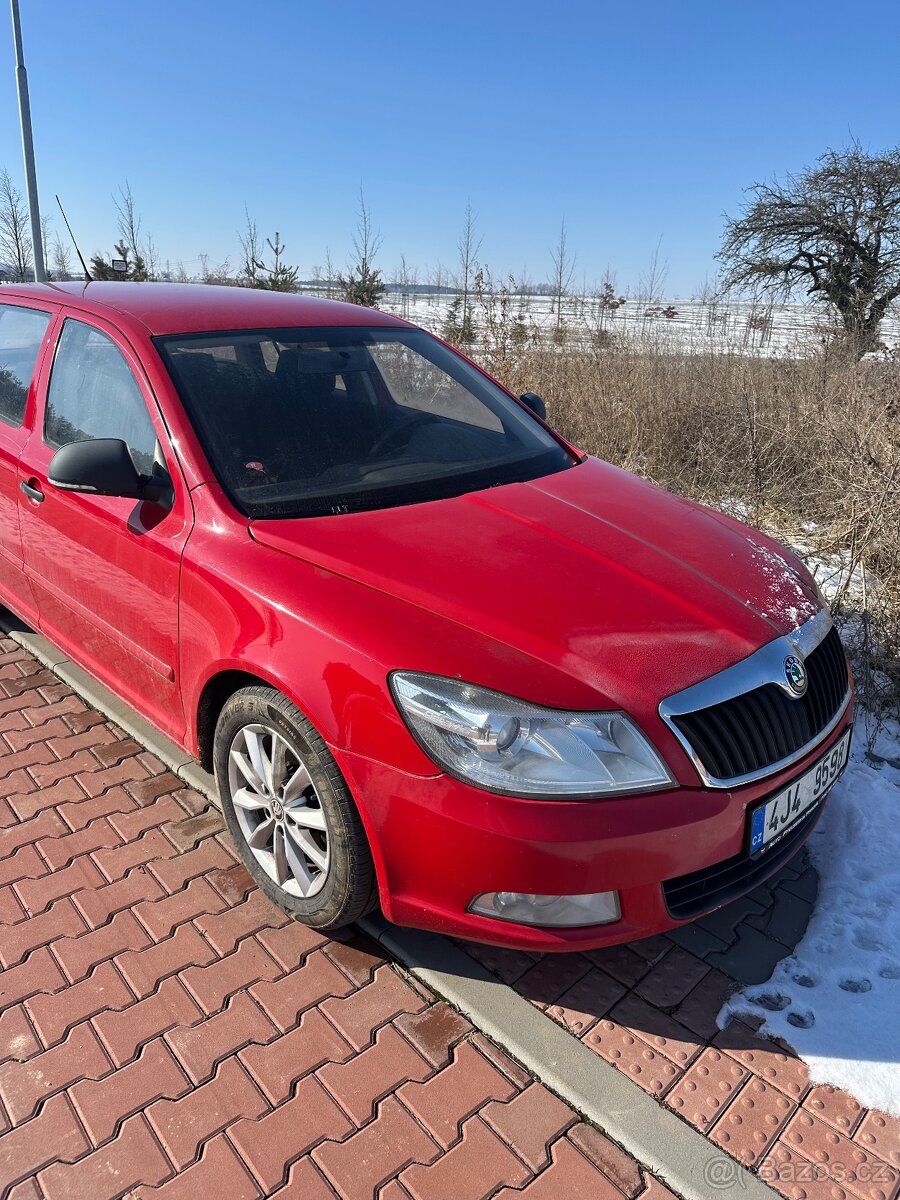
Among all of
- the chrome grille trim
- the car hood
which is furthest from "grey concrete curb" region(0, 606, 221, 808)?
the chrome grille trim

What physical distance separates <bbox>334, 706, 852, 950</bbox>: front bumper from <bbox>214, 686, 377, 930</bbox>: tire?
9 cm

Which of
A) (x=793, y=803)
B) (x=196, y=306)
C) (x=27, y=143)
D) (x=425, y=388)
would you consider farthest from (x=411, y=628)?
(x=27, y=143)

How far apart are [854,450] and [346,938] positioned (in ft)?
14.2

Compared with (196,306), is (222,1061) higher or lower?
lower

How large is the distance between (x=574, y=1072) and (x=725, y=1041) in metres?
0.43

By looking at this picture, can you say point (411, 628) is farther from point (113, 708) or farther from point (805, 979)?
point (113, 708)

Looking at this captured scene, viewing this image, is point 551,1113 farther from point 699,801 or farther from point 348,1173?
point 699,801

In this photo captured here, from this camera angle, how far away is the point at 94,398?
3090 millimetres

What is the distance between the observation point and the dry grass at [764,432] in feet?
14.6

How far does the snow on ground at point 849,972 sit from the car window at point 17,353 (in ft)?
11.7

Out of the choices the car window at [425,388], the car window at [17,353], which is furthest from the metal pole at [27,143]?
the car window at [425,388]

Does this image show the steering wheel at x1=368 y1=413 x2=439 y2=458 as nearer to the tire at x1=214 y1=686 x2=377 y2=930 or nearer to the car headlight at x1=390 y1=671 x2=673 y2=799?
the tire at x1=214 y1=686 x2=377 y2=930

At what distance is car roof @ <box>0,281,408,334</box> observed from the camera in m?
3.05

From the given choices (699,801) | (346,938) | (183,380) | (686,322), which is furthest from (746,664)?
(686,322)
